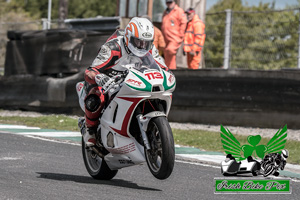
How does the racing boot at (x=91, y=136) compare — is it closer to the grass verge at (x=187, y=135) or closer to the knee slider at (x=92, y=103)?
the knee slider at (x=92, y=103)

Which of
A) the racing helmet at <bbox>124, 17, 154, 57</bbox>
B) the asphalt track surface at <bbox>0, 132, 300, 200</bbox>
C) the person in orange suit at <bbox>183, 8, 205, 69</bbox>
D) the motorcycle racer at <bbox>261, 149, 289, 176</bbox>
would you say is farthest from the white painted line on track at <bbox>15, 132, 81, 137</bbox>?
the motorcycle racer at <bbox>261, 149, 289, 176</bbox>

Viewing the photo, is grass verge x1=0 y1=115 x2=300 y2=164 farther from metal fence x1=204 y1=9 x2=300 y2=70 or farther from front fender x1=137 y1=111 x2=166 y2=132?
front fender x1=137 y1=111 x2=166 y2=132

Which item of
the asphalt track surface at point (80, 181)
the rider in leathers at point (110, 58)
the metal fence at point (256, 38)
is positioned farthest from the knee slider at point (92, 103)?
the metal fence at point (256, 38)

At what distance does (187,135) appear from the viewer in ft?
40.4

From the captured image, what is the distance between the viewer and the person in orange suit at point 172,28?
49.6 ft

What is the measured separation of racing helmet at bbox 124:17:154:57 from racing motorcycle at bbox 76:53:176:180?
14cm

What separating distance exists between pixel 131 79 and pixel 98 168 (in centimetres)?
146

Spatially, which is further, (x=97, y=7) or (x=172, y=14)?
(x=97, y=7)

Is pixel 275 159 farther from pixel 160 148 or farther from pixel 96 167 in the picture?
pixel 96 167

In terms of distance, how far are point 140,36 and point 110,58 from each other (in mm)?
476

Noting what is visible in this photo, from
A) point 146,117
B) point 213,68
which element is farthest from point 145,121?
point 213,68

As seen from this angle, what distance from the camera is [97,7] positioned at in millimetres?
98000

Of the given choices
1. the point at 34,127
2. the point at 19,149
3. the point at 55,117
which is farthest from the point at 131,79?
the point at 55,117

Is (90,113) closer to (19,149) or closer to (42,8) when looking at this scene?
(19,149)
